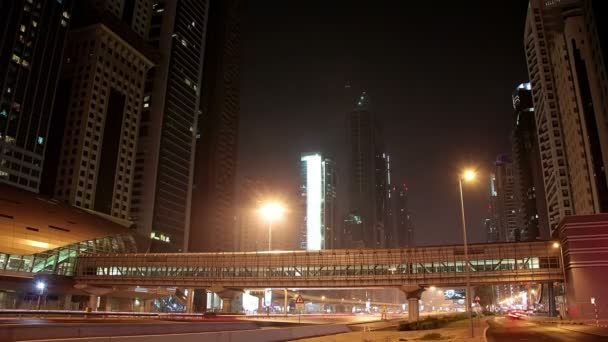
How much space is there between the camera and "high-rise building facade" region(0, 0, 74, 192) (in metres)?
141

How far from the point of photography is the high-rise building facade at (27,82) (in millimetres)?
141000

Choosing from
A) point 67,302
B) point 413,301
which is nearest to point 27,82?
point 67,302

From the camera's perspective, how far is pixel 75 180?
524 feet

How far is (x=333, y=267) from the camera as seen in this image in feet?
298

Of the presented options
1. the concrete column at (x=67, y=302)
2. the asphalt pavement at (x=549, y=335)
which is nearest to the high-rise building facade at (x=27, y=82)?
the concrete column at (x=67, y=302)

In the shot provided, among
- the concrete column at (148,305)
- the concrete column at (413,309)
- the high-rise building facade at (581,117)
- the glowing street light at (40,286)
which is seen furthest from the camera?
the concrete column at (148,305)

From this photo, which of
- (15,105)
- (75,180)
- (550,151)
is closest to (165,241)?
(75,180)

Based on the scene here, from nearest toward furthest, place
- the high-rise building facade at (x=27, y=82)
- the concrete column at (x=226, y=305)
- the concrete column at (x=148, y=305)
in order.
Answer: the concrete column at (x=226, y=305) → the concrete column at (x=148, y=305) → the high-rise building facade at (x=27, y=82)

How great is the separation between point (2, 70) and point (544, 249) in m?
144

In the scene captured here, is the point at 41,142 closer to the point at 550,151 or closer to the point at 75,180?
the point at 75,180

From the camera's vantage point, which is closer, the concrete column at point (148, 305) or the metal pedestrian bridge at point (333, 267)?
the metal pedestrian bridge at point (333, 267)

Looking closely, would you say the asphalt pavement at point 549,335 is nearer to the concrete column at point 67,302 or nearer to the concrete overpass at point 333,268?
the concrete overpass at point 333,268

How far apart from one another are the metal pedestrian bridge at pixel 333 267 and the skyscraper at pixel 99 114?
204ft

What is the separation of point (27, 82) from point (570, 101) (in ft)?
532
